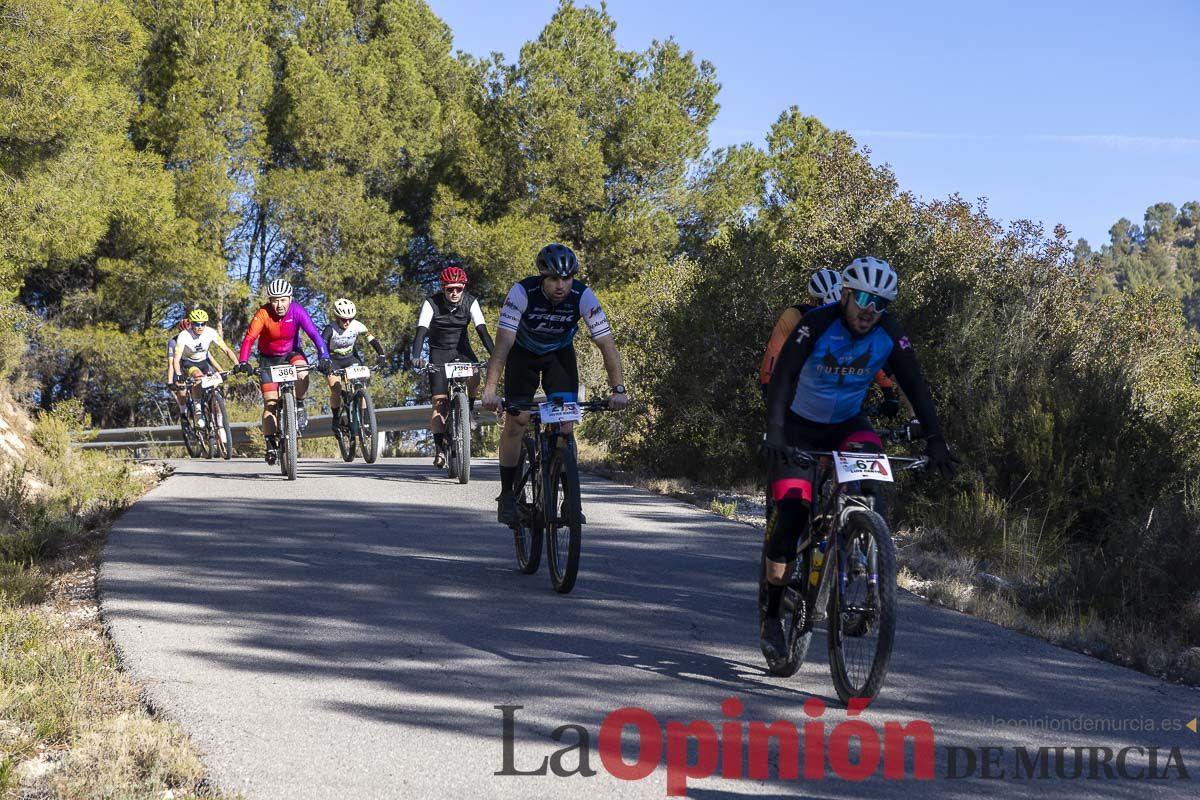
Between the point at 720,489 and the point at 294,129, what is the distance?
24019mm

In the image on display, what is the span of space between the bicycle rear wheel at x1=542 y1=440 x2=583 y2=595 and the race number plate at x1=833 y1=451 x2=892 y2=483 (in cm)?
227

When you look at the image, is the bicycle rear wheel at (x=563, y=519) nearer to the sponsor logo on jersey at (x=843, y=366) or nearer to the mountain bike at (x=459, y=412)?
the sponsor logo on jersey at (x=843, y=366)

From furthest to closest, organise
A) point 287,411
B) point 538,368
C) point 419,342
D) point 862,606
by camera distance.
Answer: point 287,411 → point 419,342 → point 538,368 → point 862,606

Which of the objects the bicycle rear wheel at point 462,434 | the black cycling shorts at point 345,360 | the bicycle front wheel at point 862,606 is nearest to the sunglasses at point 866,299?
the bicycle front wheel at point 862,606

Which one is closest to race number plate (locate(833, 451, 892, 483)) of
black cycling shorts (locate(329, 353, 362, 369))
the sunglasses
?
the sunglasses

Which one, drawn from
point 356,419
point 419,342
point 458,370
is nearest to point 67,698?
point 419,342

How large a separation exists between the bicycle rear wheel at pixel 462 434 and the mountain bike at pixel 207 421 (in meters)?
4.99

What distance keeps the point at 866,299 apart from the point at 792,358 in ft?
1.42

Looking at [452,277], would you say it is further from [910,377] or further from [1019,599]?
[910,377]

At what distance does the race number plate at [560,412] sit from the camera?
315 inches

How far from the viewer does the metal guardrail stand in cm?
1896

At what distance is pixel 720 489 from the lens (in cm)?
1397

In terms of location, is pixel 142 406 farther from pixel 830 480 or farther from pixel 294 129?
pixel 830 480

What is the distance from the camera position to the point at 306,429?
20172mm
